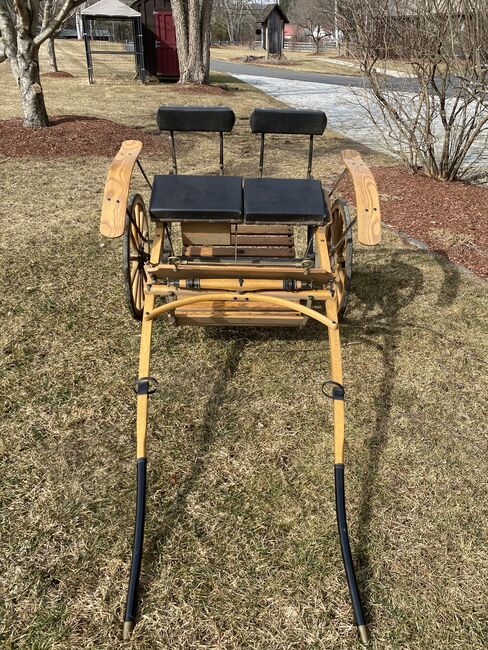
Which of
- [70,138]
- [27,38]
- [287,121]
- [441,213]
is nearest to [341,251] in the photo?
[287,121]

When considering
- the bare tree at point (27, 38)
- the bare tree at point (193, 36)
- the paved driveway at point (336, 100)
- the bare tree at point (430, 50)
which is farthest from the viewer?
the bare tree at point (193, 36)

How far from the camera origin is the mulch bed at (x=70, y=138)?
8055 millimetres

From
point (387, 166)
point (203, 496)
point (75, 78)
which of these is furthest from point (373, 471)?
point (75, 78)

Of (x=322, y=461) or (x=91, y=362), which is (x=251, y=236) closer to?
(x=91, y=362)

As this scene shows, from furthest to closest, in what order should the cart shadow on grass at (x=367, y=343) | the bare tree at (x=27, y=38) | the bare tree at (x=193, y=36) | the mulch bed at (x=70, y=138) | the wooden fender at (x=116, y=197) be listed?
1. the bare tree at (x=193, y=36)
2. the mulch bed at (x=70, y=138)
3. the bare tree at (x=27, y=38)
4. the wooden fender at (x=116, y=197)
5. the cart shadow on grass at (x=367, y=343)

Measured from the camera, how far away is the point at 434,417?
288cm

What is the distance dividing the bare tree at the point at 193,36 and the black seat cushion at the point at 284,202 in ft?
47.6

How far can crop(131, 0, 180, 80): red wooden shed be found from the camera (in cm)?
1845

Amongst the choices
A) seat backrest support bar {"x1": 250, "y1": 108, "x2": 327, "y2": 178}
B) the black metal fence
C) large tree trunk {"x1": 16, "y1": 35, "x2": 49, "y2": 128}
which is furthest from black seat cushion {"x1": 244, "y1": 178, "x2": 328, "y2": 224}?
the black metal fence

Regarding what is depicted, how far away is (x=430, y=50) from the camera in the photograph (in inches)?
233

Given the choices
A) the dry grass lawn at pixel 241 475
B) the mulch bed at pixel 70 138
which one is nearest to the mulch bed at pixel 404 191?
the mulch bed at pixel 70 138

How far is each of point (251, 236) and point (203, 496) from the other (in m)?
1.91

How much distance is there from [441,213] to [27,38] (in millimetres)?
6966

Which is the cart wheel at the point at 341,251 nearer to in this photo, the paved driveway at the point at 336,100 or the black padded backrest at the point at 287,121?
the black padded backrest at the point at 287,121
